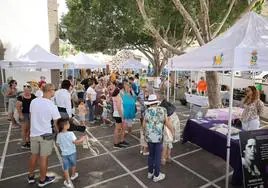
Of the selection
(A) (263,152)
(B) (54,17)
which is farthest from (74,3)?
(A) (263,152)

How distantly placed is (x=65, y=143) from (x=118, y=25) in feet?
45.5

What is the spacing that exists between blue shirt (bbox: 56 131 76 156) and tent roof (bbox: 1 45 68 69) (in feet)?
17.0

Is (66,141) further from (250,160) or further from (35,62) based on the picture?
(35,62)

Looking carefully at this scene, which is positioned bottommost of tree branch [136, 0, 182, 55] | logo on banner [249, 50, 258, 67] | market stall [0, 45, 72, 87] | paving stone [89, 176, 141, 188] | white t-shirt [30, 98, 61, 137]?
paving stone [89, 176, 141, 188]

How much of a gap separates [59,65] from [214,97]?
20.1ft

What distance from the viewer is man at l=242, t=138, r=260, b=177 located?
Result: 11.3ft

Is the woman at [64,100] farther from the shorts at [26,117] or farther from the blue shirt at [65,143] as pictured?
the blue shirt at [65,143]

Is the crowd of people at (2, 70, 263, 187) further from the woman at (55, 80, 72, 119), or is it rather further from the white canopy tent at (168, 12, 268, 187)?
the white canopy tent at (168, 12, 268, 187)

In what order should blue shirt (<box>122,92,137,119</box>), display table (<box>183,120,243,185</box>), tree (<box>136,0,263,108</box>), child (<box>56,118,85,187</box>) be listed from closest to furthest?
child (<box>56,118,85,187</box>) → display table (<box>183,120,243,185</box>) → blue shirt (<box>122,92,137,119</box>) → tree (<box>136,0,263,108</box>)

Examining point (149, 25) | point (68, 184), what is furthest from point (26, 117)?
point (149, 25)

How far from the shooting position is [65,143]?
3.80 metres

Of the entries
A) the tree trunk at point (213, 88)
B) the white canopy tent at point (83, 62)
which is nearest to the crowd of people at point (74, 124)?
the tree trunk at point (213, 88)

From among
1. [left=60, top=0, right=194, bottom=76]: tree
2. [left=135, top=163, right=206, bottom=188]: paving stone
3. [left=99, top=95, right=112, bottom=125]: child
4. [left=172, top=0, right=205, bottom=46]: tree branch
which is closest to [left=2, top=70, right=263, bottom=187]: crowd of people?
[left=135, top=163, right=206, bottom=188]: paving stone

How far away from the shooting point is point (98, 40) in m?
19.0
